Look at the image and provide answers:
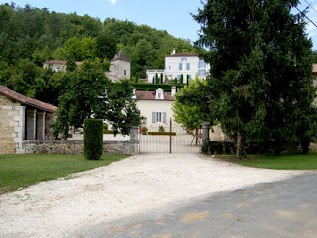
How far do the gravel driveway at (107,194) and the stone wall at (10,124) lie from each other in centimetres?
793

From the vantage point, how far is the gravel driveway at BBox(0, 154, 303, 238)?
20.2 feet

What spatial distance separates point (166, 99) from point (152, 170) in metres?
30.3

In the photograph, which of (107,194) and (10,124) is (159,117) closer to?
(10,124)

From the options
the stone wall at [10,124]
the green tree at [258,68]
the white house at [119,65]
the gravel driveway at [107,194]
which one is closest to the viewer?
the gravel driveway at [107,194]

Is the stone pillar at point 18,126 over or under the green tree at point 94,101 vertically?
under

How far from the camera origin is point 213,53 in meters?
18.1

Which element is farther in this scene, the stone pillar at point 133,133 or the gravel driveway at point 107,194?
the stone pillar at point 133,133

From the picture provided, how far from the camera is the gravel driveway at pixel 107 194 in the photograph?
Answer: 20.2ft

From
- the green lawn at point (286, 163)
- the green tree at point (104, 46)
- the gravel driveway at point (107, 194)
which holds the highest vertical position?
the green tree at point (104, 46)

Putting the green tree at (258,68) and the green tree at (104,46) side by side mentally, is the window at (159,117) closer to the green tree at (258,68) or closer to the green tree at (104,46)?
the green tree at (258,68)

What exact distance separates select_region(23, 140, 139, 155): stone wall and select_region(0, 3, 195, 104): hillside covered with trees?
1777 inches

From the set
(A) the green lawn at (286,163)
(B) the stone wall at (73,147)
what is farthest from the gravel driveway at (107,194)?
(B) the stone wall at (73,147)

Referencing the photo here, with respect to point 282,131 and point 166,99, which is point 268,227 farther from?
point 166,99

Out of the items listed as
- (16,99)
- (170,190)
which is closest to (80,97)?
(16,99)
